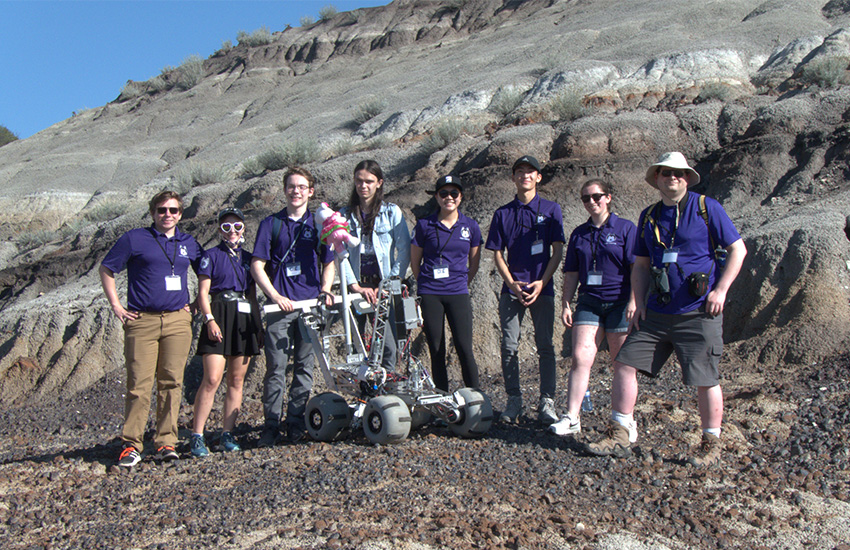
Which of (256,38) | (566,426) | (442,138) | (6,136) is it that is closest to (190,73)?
(256,38)

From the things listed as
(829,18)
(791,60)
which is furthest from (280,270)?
(829,18)

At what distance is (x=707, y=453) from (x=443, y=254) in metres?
2.48

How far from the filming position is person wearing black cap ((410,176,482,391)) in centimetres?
568

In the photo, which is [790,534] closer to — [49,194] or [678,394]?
[678,394]

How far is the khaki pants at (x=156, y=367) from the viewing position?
536 centimetres

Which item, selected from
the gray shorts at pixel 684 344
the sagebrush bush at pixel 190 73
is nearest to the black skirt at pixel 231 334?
the gray shorts at pixel 684 344

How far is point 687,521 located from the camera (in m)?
3.75

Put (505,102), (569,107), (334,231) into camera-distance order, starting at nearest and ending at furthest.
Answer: (334,231)
(569,107)
(505,102)

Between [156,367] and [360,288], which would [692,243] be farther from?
[156,367]

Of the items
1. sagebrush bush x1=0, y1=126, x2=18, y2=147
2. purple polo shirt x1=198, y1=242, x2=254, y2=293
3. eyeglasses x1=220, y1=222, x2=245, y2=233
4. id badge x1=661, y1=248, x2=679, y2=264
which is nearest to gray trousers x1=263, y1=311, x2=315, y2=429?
purple polo shirt x1=198, y1=242, x2=254, y2=293

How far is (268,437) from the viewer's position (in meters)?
5.59

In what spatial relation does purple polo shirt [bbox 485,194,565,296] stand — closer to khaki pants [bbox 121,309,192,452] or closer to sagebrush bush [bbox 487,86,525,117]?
khaki pants [bbox 121,309,192,452]

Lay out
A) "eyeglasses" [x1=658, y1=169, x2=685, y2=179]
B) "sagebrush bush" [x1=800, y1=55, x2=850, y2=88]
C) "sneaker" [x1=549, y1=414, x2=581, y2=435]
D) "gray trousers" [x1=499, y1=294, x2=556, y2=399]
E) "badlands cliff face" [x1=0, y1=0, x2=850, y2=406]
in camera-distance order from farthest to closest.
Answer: "sagebrush bush" [x1=800, y1=55, x2=850, y2=88] → "badlands cliff face" [x1=0, y1=0, x2=850, y2=406] → "gray trousers" [x1=499, y1=294, x2=556, y2=399] → "sneaker" [x1=549, y1=414, x2=581, y2=435] → "eyeglasses" [x1=658, y1=169, x2=685, y2=179]

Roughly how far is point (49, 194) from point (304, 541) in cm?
2080
